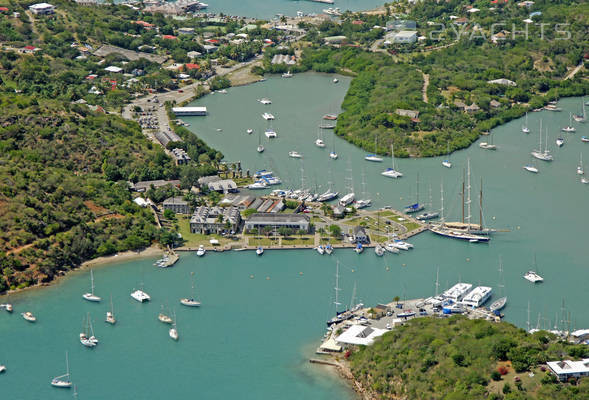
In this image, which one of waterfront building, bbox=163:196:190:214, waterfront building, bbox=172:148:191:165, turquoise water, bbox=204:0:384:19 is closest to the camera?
waterfront building, bbox=163:196:190:214

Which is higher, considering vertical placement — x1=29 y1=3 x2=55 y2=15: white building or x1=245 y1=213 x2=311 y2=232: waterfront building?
x1=29 y1=3 x2=55 y2=15: white building

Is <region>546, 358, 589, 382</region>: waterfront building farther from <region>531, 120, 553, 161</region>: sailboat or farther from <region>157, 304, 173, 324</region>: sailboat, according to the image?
<region>531, 120, 553, 161</region>: sailboat

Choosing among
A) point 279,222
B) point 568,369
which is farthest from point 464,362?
point 279,222

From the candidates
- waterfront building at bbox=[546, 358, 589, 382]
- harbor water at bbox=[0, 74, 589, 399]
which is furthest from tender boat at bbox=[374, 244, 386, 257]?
waterfront building at bbox=[546, 358, 589, 382]

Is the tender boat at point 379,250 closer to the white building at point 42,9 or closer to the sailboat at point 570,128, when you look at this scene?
the sailboat at point 570,128

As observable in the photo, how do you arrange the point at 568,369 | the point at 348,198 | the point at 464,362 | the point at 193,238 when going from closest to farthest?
the point at 568,369 → the point at 464,362 → the point at 193,238 → the point at 348,198

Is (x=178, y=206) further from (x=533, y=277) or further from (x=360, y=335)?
(x=533, y=277)

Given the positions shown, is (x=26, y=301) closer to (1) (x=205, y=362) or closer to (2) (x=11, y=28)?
(1) (x=205, y=362)
